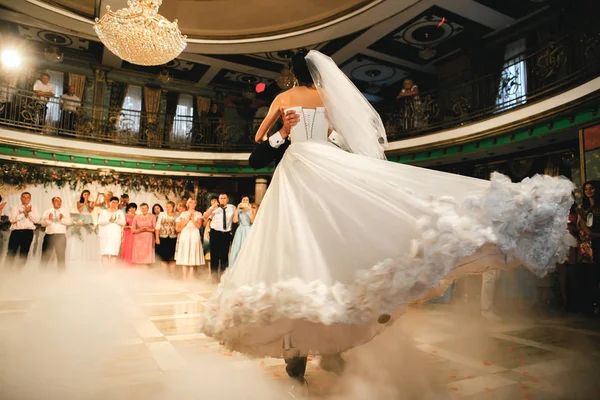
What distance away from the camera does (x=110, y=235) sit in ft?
25.8

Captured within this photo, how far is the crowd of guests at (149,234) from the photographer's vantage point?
23.0 feet

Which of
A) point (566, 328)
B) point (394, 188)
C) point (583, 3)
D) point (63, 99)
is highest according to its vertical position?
point (583, 3)

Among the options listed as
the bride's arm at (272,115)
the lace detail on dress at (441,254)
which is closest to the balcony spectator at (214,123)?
the bride's arm at (272,115)

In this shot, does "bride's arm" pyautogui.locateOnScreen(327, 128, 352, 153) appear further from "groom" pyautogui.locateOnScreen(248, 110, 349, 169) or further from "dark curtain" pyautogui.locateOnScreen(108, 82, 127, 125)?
"dark curtain" pyautogui.locateOnScreen(108, 82, 127, 125)

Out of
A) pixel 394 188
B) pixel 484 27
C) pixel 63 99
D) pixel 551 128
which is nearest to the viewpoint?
pixel 394 188

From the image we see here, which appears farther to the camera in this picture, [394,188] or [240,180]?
[240,180]

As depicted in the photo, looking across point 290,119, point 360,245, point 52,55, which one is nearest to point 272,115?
point 290,119

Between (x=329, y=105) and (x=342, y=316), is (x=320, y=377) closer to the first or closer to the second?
(x=342, y=316)

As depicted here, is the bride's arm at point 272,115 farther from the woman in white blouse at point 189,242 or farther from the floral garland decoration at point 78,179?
the floral garland decoration at point 78,179

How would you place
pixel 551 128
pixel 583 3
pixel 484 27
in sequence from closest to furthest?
pixel 551 128
pixel 583 3
pixel 484 27

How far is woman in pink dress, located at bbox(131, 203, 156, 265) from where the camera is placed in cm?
788

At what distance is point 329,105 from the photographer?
219 centimetres

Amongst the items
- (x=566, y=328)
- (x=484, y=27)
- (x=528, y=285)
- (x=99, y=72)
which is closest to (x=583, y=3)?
(x=484, y=27)

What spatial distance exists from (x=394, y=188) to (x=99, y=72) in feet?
43.9
